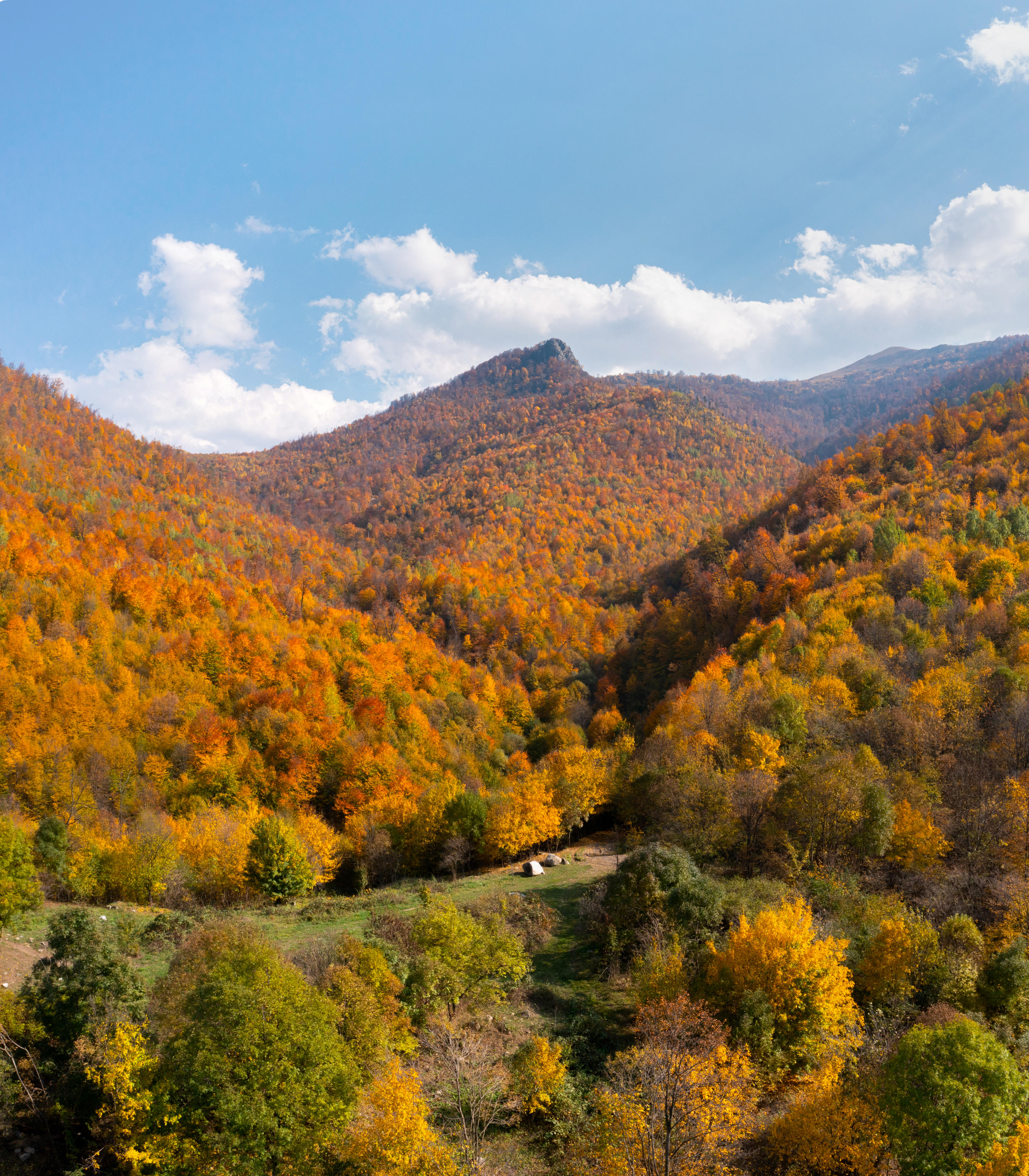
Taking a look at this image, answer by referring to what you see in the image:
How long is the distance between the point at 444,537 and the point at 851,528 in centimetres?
10008

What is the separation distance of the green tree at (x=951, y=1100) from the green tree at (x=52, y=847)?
45.5m

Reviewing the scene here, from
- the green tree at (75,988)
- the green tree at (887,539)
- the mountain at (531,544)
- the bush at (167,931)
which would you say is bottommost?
the bush at (167,931)

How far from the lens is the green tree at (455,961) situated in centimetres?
2698

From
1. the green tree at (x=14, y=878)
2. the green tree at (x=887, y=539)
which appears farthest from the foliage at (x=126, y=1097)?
the green tree at (x=887, y=539)

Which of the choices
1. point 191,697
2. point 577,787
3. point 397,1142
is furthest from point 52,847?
point 191,697

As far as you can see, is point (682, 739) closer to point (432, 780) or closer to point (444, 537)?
point (432, 780)

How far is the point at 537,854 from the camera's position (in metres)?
56.2

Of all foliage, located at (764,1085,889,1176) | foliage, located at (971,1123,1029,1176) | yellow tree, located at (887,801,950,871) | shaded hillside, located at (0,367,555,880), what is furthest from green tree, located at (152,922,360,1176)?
yellow tree, located at (887,801,950,871)

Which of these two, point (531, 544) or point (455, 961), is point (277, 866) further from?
point (531, 544)

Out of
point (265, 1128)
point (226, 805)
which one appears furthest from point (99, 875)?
point (265, 1128)

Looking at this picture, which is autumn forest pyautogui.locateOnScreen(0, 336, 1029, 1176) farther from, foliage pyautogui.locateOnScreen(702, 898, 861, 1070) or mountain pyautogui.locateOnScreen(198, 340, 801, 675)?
mountain pyautogui.locateOnScreen(198, 340, 801, 675)

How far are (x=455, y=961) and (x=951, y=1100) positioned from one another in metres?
17.9

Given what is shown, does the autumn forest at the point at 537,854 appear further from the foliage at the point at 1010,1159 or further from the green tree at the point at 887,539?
the green tree at the point at 887,539

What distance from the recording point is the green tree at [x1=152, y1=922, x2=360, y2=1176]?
667 inches
